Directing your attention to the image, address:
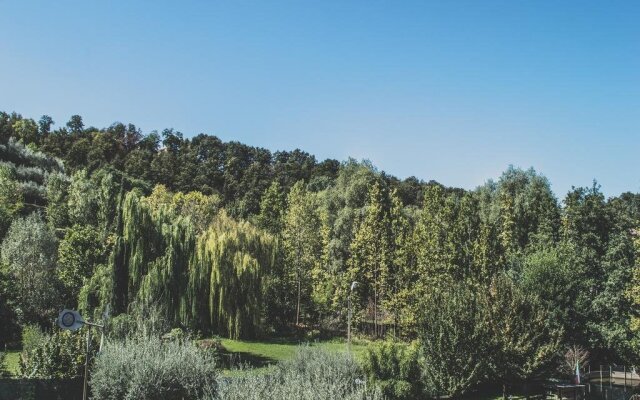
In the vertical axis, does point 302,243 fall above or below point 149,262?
above

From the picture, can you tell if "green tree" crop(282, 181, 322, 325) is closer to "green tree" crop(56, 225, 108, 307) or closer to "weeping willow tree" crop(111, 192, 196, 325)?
"green tree" crop(56, 225, 108, 307)

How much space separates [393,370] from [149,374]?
9.49 metres

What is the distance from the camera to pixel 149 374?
14531mm

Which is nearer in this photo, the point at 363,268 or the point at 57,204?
the point at 363,268

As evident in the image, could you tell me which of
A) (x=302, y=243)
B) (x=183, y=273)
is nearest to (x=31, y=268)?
(x=183, y=273)

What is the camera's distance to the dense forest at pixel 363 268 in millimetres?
23344

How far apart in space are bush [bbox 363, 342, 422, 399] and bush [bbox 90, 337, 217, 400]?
6.54m

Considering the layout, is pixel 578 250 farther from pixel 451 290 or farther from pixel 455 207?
pixel 451 290

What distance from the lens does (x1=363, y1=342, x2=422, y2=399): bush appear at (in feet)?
64.2

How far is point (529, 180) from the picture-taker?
50.9 metres

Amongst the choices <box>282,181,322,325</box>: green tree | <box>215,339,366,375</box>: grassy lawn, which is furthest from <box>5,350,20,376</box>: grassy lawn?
<box>282,181,322,325</box>: green tree

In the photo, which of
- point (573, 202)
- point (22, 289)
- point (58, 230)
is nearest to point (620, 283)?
point (573, 202)

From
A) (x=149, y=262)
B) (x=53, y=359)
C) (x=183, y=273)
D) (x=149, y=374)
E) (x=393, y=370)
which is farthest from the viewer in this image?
(x=183, y=273)

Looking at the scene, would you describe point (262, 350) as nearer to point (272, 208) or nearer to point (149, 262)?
point (149, 262)
